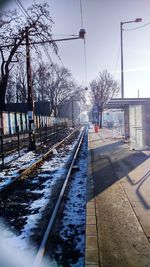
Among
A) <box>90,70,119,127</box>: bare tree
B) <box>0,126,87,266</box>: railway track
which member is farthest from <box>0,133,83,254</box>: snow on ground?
<box>90,70,119,127</box>: bare tree

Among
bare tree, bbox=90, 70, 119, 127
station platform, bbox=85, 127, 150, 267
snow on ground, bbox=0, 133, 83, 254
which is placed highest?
bare tree, bbox=90, 70, 119, 127

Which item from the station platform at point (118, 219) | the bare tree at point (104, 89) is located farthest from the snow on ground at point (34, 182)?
the bare tree at point (104, 89)

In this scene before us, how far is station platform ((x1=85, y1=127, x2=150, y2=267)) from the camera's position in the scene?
4355 millimetres

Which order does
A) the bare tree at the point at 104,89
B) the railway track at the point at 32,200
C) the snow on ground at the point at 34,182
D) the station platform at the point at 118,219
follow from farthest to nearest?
the bare tree at the point at 104,89 < the railway track at the point at 32,200 < the snow on ground at the point at 34,182 < the station platform at the point at 118,219

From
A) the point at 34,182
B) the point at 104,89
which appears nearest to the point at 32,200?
the point at 34,182

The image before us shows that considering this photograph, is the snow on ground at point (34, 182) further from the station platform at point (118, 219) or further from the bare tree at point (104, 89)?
the bare tree at point (104, 89)

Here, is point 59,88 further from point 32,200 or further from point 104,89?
point 32,200

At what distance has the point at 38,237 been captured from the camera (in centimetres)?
539

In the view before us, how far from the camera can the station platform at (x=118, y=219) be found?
4.36 meters

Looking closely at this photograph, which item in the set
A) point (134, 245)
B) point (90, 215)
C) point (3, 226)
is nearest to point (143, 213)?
point (90, 215)

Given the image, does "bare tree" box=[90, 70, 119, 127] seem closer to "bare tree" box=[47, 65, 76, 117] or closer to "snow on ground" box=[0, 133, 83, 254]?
"bare tree" box=[47, 65, 76, 117]

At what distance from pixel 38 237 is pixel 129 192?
3.27m

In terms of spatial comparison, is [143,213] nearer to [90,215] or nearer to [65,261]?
[90,215]

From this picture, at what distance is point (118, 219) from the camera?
594cm
